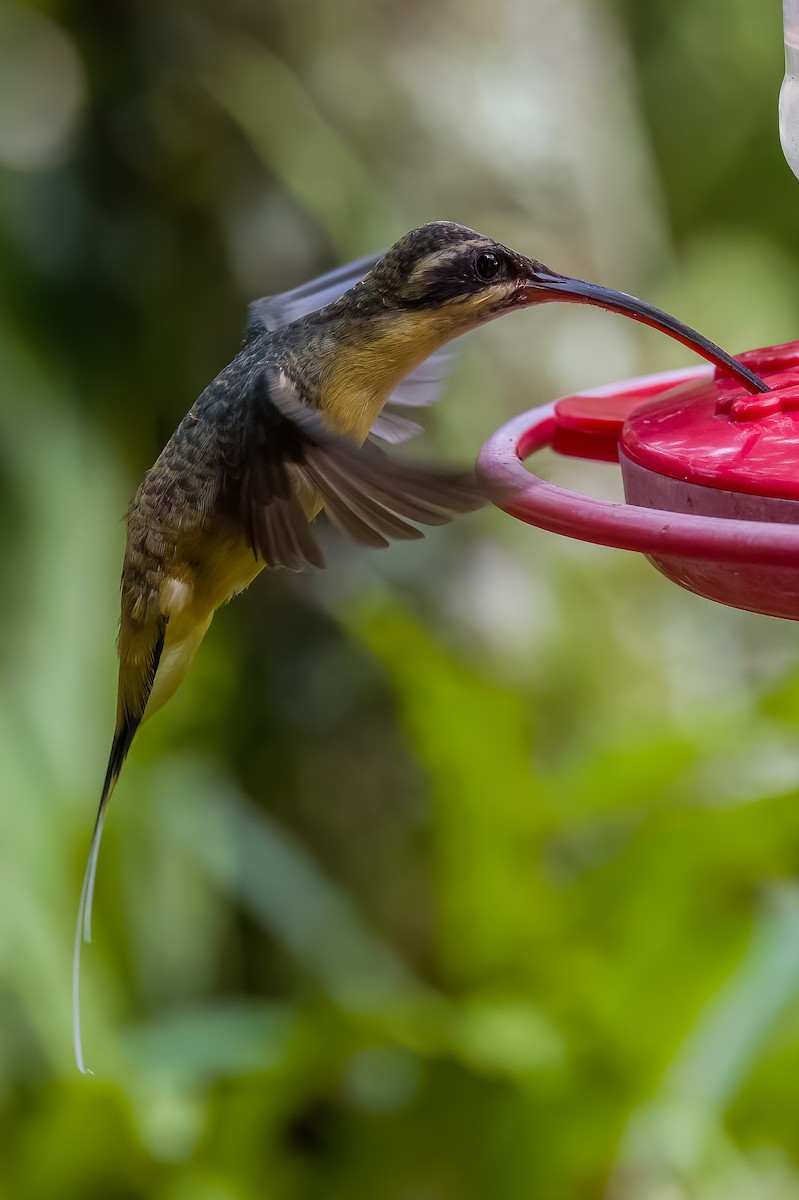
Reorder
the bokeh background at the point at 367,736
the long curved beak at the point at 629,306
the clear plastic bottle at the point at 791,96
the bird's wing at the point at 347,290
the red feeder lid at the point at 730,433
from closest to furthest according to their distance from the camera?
1. the red feeder lid at the point at 730,433
2. the long curved beak at the point at 629,306
3. the clear plastic bottle at the point at 791,96
4. the bird's wing at the point at 347,290
5. the bokeh background at the point at 367,736

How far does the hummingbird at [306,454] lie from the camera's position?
112cm

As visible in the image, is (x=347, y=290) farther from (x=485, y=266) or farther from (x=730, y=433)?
(x=730, y=433)

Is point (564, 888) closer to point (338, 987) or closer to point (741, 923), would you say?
point (741, 923)

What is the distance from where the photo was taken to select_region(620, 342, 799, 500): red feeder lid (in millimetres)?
1091

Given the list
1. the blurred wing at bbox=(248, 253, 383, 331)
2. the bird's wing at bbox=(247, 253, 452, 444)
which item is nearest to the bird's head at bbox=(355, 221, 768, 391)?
the bird's wing at bbox=(247, 253, 452, 444)

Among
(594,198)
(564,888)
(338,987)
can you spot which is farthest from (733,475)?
(594,198)

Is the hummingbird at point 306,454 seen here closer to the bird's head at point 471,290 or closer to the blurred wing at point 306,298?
the bird's head at point 471,290

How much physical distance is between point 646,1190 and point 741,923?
2.50 ft

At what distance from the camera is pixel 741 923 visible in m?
2.22

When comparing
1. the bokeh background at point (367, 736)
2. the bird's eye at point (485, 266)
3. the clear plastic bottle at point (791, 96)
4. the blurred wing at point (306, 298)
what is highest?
the clear plastic bottle at point (791, 96)

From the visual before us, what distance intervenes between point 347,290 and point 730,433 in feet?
1.87

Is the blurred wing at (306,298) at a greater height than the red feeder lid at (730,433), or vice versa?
the blurred wing at (306,298)

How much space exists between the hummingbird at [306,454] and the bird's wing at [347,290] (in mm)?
40

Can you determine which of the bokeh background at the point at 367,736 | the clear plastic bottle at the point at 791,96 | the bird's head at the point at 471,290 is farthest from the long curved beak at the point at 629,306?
the bokeh background at the point at 367,736
